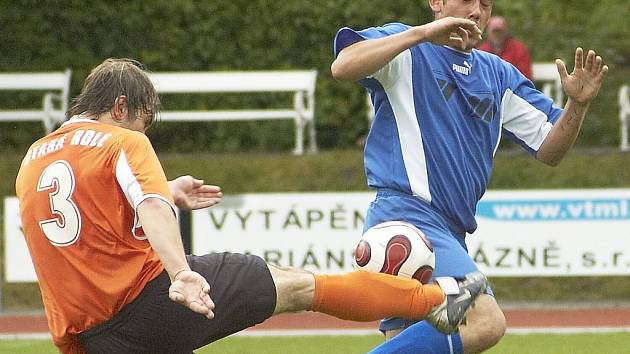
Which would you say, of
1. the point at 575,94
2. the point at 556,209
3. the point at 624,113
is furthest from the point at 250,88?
the point at 575,94

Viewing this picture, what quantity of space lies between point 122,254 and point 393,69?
1378 millimetres

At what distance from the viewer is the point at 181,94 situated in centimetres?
1540

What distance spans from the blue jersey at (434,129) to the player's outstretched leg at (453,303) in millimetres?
388

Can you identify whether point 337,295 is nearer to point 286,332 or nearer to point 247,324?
point 247,324

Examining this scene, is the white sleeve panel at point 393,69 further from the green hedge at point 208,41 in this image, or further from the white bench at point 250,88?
the green hedge at point 208,41

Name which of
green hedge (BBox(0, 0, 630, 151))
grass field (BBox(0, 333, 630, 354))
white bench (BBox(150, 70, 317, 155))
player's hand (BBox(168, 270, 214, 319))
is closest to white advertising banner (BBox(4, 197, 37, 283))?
grass field (BBox(0, 333, 630, 354))

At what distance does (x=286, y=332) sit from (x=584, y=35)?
18.9 ft

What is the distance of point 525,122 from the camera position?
6.05m

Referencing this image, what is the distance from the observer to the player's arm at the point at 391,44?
511 cm

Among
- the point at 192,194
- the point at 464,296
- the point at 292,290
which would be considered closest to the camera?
the point at 292,290

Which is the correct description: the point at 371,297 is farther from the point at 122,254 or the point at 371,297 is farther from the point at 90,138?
the point at 90,138

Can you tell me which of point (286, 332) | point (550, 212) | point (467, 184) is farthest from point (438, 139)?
point (550, 212)

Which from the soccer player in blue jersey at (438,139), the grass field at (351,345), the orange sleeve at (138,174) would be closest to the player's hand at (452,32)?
the soccer player in blue jersey at (438,139)

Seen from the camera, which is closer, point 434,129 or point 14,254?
point 434,129
